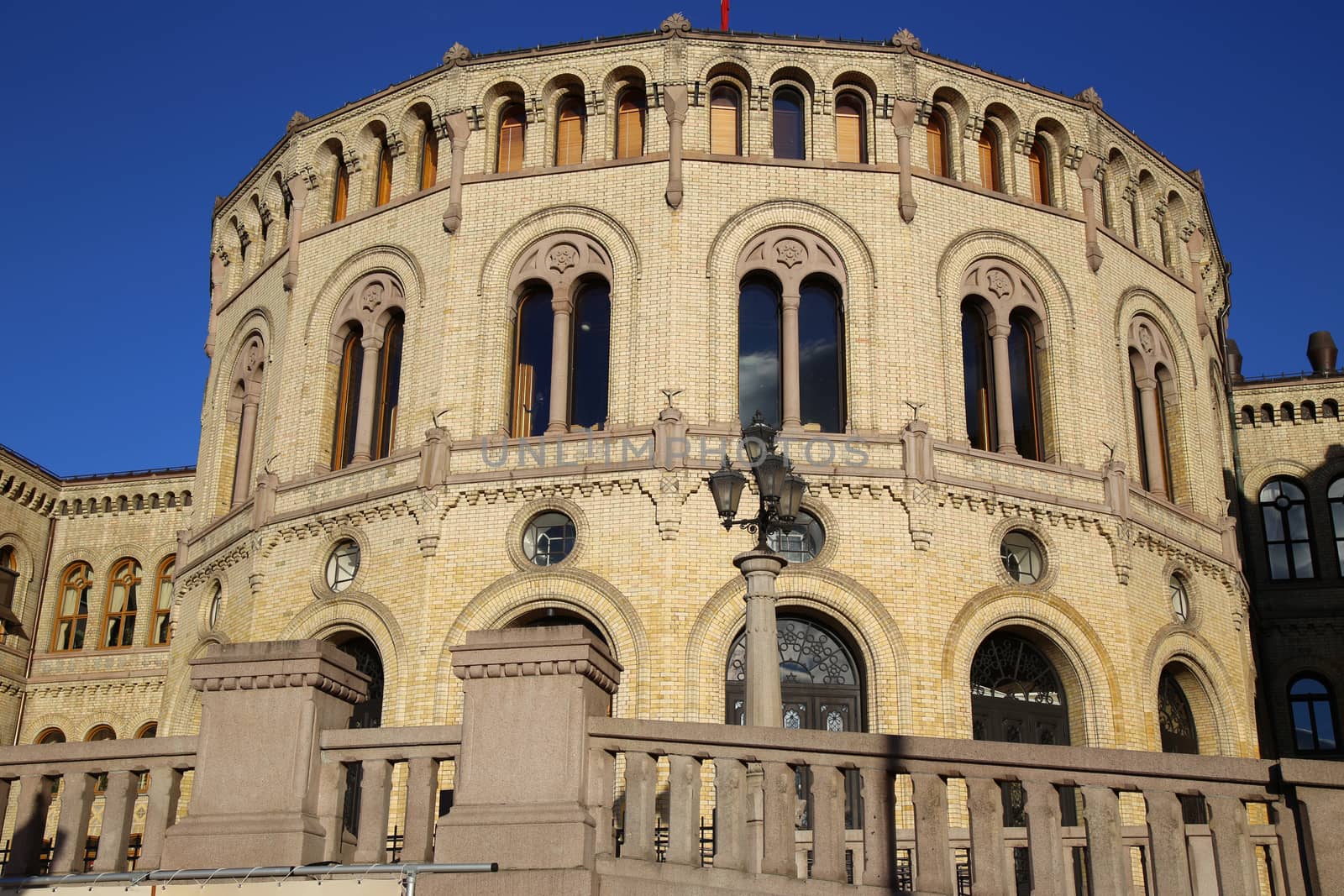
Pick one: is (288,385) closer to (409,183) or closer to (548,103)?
(409,183)

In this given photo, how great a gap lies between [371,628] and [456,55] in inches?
413

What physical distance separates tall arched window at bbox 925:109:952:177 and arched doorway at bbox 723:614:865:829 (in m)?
8.86

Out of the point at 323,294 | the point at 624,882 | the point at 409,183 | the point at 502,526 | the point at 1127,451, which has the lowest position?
the point at 624,882

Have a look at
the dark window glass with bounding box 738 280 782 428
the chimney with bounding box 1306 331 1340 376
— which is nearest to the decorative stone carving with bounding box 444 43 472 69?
the dark window glass with bounding box 738 280 782 428

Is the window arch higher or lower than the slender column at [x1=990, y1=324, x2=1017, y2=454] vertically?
higher

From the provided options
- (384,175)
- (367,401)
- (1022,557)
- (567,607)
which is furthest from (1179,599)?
(384,175)

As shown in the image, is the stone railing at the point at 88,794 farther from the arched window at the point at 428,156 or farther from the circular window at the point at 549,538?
the arched window at the point at 428,156

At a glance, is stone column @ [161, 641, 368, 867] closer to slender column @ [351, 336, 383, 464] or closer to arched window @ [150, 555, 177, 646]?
slender column @ [351, 336, 383, 464]

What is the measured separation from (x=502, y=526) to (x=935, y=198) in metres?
9.59

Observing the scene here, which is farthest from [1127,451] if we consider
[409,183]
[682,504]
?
[409,183]

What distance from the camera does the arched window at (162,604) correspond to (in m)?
37.4

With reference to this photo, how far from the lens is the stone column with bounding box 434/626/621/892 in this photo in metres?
10.8

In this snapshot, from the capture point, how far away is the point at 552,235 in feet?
84.8

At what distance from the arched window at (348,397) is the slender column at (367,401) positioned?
0.59ft
